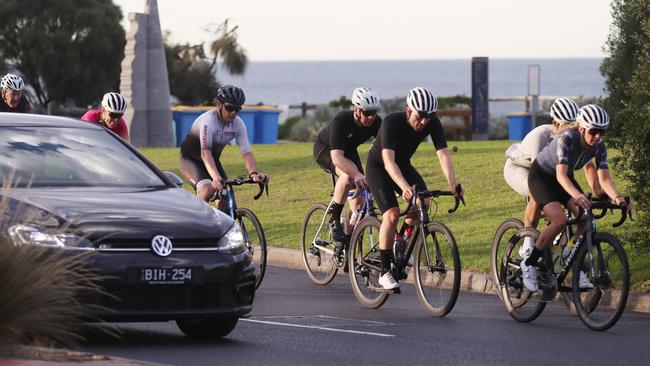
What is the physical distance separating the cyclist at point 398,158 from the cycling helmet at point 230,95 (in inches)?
56.4

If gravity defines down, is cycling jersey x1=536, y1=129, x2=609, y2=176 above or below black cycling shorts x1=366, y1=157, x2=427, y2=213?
above

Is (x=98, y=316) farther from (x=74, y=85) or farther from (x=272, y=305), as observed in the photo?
(x=74, y=85)

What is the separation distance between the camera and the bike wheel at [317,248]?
14.9 m

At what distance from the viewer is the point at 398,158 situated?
1298 centimetres

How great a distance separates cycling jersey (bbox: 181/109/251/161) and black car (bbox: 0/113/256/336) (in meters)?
2.94

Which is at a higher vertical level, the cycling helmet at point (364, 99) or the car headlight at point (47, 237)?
the cycling helmet at point (364, 99)

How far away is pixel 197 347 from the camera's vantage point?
33.3 ft

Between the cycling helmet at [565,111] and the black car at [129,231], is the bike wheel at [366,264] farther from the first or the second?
the black car at [129,231]

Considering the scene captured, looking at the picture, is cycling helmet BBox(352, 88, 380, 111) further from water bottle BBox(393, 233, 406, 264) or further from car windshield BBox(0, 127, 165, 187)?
car windshield BBox(0, 127, 165, 187)

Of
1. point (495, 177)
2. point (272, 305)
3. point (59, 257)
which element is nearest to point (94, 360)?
point (59, 257)

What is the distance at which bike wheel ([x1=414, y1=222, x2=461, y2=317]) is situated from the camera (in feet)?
39.9

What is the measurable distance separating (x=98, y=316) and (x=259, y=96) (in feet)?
553

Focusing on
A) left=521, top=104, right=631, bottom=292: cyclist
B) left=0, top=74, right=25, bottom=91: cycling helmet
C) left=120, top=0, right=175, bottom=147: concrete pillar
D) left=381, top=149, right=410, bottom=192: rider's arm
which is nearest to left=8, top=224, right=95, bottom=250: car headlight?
left=381, top=149, right=410, bottom=192: rider's arm

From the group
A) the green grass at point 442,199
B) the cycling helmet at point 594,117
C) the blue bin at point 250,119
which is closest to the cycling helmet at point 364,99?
the green grass at point 442,199
